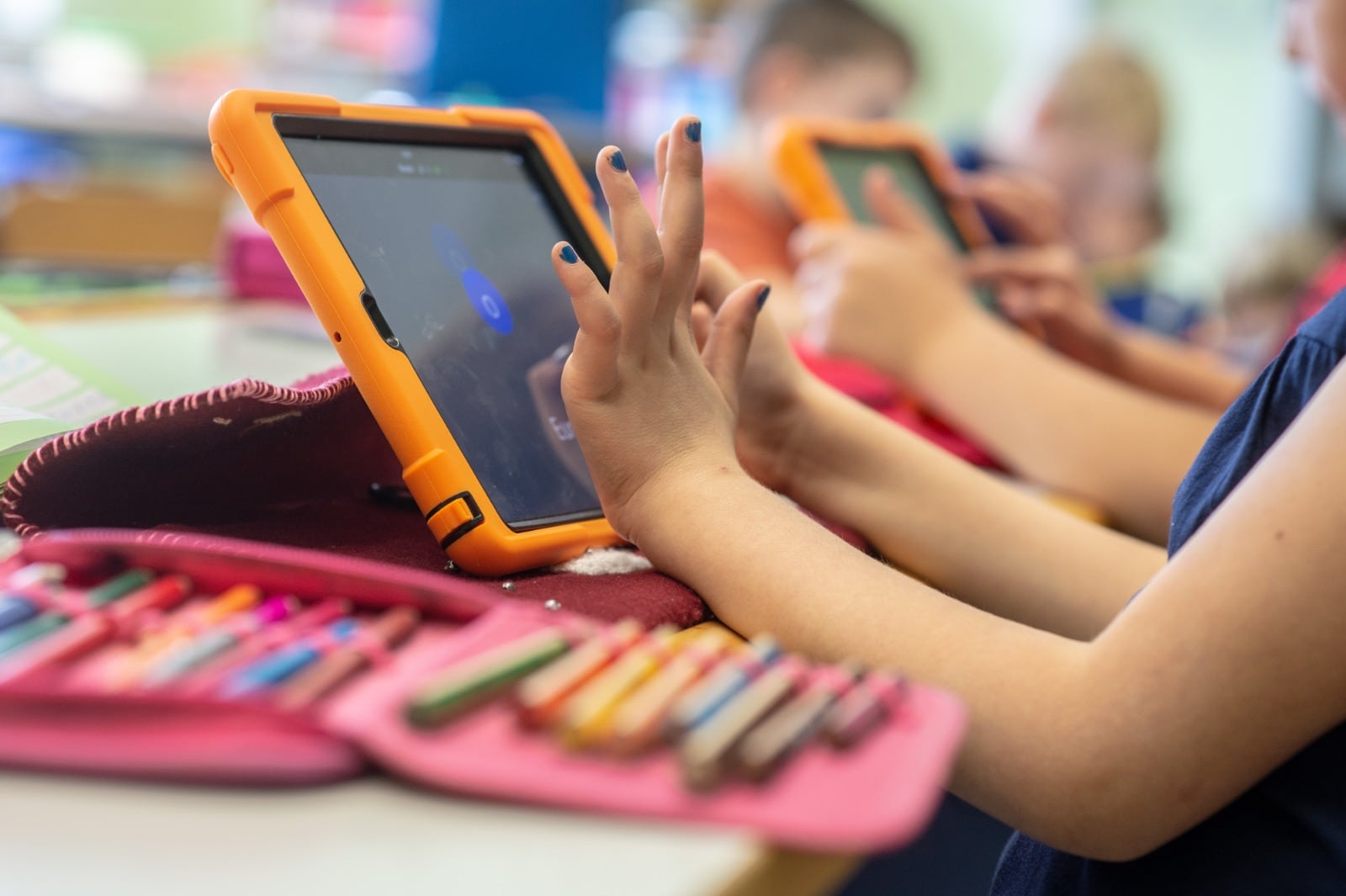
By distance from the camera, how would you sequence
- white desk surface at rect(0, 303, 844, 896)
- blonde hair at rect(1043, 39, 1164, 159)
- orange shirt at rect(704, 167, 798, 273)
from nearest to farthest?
white desk surface at rect(0, 303, 844, 896) < orange shirt at rect(704, 167, 798, 273) < blonde hair at rect(1043, 39, 1164, 159)

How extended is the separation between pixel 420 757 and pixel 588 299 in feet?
0.67

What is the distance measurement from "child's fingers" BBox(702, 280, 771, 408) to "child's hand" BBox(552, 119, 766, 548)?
0.05 m

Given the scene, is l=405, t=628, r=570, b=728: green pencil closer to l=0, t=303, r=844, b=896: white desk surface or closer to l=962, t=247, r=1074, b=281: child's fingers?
l=0, t=303, r=844, b=896: white desk surface

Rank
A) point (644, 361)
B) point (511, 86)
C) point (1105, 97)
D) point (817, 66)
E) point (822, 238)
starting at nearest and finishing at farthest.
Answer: point (644, 361) → point (822, 238) → point (817, 66) → point (511, 86) → point (1105, 97)

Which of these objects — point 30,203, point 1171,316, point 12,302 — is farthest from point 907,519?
point 1171,316

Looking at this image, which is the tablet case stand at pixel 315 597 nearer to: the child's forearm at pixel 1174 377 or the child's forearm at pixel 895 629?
the child's forearm at pixel 895 629

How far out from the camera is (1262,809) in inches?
18.4

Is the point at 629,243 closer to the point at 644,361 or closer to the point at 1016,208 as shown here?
the point at 644,361

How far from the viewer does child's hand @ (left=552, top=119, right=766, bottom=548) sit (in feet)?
1.51

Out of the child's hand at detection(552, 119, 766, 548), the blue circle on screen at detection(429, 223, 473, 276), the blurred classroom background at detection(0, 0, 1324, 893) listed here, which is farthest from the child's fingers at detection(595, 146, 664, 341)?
the blurred classroom background at detection(0, 0, 1324, 893)

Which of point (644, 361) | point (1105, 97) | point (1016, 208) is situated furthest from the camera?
point (1105, 97)

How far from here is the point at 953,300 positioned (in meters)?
0.94

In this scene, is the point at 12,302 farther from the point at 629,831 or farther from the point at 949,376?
the point at 629,831

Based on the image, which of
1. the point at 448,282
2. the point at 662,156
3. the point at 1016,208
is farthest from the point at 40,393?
the point at 1016,208
